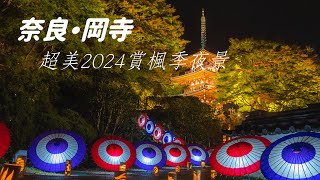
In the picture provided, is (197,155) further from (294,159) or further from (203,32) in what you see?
(203,32)

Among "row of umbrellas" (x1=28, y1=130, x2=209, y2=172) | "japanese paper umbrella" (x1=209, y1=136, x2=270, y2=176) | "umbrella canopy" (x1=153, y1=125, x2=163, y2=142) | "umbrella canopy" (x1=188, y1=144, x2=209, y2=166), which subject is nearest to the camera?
"japanese paper umbrella" (x1=209, y1=136, x2=270, y2=176)

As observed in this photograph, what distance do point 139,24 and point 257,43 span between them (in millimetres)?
16126

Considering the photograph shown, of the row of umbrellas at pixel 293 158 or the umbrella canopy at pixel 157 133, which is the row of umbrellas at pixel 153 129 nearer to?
the umbrella canopy at pixel 157 133

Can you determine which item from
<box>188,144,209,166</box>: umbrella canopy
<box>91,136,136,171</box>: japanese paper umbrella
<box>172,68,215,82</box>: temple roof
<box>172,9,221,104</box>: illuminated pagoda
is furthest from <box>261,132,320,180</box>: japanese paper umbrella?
<box>172,68,215,82</box>: temple roof

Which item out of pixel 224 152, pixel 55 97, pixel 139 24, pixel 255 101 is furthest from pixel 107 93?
pixel 255 101

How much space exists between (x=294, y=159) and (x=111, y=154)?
10702mm

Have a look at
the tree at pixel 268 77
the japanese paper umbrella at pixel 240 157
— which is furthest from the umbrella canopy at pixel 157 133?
the japanese paper umbrella at pixel 240 157

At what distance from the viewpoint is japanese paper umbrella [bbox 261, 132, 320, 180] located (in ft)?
26.9

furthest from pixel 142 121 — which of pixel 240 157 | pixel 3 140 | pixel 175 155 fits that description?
pixel 240 157

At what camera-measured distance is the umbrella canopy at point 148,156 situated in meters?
20.9

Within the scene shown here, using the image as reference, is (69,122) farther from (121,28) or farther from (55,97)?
(121,28)

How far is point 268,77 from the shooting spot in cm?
3744

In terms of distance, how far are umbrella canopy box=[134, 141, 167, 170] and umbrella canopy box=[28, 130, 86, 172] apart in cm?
503

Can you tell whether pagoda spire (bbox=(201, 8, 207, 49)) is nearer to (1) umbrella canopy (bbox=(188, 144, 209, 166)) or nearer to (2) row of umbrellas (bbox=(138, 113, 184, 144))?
(2) row of umbrellas (bbox=(138, 113, 184, 144))
